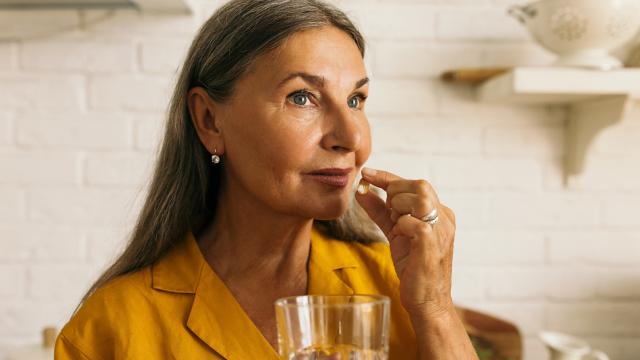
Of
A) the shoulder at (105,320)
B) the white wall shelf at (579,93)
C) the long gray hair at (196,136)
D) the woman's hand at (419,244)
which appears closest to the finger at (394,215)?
the woman's hand at (419,244)

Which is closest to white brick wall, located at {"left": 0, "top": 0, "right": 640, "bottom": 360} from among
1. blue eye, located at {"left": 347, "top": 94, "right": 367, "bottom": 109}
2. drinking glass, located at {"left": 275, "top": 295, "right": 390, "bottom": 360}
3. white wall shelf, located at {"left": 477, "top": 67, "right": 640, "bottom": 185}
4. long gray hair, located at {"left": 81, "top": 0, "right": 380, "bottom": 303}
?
white wall shelf, located at {"left": 477, "top": 67, "right": 640, "bottom": 185}

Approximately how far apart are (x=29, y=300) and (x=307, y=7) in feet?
3.45

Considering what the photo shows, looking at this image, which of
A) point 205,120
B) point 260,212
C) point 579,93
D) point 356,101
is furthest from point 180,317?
point 579,93

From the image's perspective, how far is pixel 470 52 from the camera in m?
1.74

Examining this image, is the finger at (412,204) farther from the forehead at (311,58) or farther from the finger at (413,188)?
the forehead at (311,58)

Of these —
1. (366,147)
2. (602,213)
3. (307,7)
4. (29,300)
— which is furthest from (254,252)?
(602,213)

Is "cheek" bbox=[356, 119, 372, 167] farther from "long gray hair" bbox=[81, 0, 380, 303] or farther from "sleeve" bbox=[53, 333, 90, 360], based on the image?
"sleeve" bbox=[53, 333, 90, 360]

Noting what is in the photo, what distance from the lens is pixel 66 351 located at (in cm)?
107

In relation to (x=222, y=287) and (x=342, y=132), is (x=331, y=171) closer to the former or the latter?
(x=342, y=132)

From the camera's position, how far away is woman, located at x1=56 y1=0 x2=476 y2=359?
1.05 m

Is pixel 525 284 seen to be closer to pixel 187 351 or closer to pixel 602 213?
pixel 602 213

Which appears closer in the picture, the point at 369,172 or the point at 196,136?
the point at 369,172

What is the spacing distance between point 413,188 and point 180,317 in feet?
1.28

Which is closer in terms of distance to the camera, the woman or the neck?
the woman
